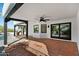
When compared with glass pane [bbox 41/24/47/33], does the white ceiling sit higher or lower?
higher

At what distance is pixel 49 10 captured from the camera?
2.07 meters

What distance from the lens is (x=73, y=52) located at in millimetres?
2023

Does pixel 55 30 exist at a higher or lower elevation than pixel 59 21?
lower

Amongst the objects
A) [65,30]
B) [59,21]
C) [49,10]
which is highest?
[49,10]

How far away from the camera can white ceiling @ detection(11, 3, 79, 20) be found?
2.03 m

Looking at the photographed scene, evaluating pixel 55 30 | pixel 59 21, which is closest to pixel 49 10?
pixel 59 21

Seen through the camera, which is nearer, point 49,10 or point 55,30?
point 49,10

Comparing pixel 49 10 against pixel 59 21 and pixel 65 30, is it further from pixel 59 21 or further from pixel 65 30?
pixel 65 30

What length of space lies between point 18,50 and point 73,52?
925 millimetres

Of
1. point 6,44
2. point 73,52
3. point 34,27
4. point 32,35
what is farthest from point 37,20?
point 73,52

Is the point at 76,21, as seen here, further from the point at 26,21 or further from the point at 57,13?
the point at 26,21

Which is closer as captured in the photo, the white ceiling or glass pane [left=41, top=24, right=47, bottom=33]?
the white ceiling

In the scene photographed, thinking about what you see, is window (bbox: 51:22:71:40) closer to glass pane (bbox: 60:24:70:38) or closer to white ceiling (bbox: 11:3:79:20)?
glass pane (bbox: 60:24:70:38)

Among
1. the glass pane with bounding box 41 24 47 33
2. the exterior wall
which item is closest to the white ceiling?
the exterior wall
